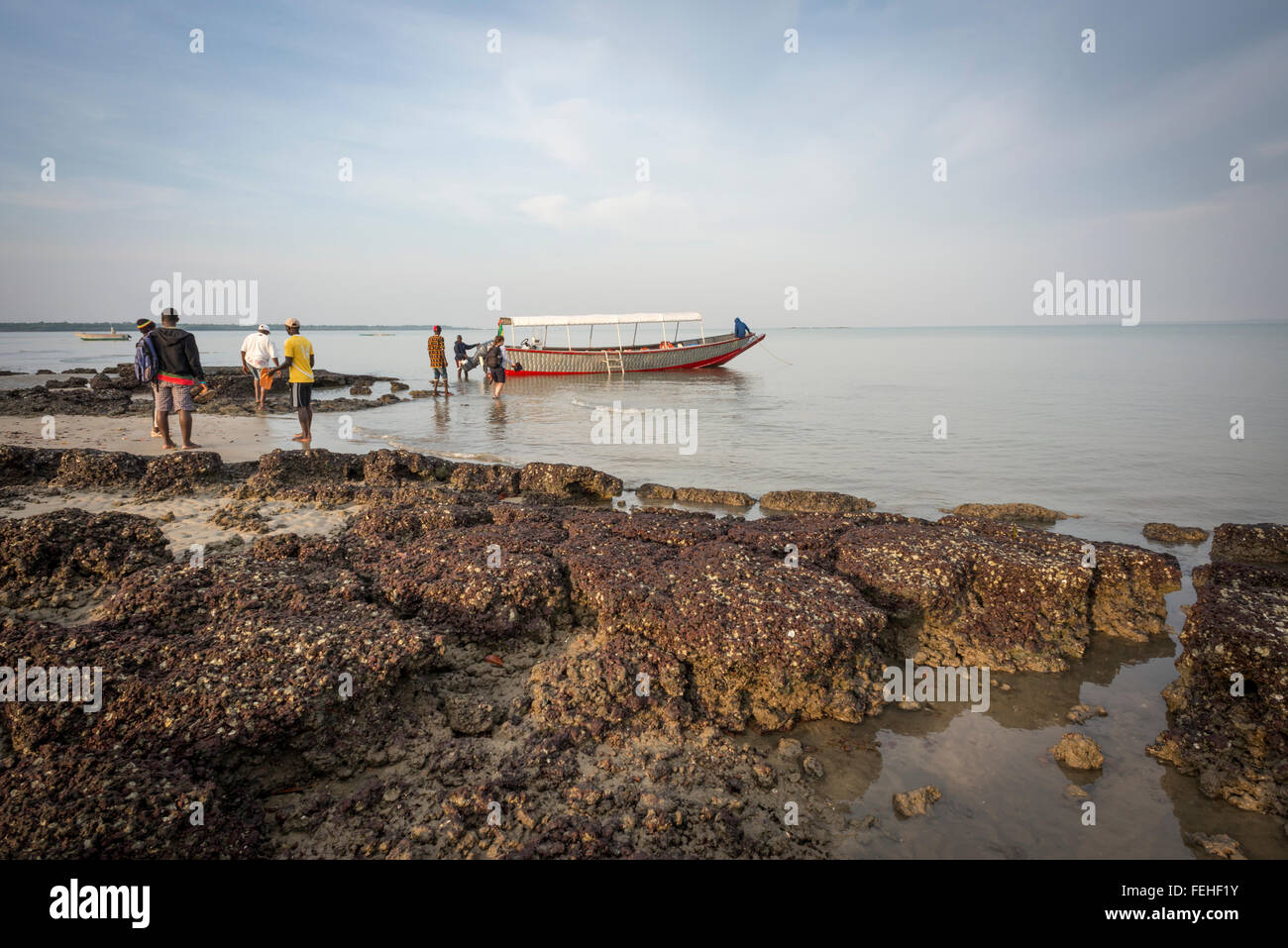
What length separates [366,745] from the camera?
145 inches

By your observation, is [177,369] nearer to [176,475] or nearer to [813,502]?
[176,475]

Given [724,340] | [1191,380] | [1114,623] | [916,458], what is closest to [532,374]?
[724,340]

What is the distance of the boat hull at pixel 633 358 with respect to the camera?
1366 inches

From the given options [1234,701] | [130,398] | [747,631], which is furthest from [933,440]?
[130,398]

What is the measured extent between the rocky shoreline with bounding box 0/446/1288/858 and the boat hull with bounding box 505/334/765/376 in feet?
93.4

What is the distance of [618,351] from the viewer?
117 ft

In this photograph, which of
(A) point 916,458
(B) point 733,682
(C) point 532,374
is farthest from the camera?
(C) point 532,374

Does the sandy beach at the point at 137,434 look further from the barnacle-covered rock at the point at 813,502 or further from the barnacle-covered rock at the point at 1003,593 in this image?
the barnacle-covered rock at the point at 1003,593

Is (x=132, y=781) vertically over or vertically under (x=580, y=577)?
under

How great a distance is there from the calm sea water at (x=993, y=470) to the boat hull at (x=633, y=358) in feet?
3.39

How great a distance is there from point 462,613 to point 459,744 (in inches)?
51.8

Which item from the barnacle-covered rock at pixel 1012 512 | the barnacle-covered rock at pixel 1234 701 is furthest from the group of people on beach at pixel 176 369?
the barnacle-covered rock at pixel 1234 701

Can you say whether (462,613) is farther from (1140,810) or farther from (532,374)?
(532,374)
